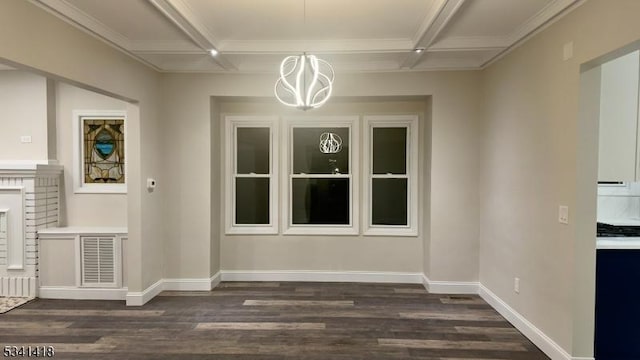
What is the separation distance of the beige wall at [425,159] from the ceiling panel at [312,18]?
0.87m

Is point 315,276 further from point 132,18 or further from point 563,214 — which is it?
point 132,18

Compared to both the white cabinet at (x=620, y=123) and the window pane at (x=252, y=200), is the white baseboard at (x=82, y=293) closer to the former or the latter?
the window pane at (x=252, y=200)

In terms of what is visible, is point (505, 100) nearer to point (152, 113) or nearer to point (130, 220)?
point (152, 113)

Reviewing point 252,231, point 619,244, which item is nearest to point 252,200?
point 252,231

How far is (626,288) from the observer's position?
8.79ft

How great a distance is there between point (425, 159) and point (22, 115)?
506 cm

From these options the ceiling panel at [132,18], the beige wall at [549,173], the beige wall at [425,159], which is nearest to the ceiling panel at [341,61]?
the beige wall at [425,159]

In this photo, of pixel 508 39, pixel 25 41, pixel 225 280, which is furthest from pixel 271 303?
pixel 508 39

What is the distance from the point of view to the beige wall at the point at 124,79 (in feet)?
7.91

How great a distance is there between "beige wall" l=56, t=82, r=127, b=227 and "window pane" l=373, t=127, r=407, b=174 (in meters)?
3.31

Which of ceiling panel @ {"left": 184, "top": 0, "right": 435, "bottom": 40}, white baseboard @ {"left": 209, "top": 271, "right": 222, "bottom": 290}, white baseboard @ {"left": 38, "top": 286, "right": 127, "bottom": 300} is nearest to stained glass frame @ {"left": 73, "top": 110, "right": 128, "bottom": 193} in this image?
white baseboard @ {"left": 38, "top": 286, "right": 127, "bottom": 300}

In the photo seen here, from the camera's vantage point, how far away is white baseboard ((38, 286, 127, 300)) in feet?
13.6

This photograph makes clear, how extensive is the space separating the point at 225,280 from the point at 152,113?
2.34 meters

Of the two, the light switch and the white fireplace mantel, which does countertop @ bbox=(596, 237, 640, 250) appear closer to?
the light switch
